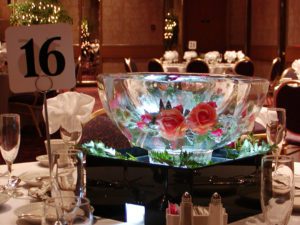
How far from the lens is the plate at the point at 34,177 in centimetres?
187

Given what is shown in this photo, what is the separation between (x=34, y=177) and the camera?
1.94 m

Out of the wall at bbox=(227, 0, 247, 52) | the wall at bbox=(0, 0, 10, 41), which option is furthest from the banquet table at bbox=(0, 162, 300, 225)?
the wall at bbox=(227, 0, 247, 52)

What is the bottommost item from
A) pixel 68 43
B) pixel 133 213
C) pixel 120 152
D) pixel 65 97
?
pixel 133 213

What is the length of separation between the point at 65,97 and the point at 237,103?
60 centimetres

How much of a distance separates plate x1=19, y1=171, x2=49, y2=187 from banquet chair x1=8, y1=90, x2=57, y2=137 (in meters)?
5.15

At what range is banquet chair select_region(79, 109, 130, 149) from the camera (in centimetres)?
238

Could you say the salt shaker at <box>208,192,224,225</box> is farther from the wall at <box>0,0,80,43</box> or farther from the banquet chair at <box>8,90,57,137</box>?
the wall at <box>0,0,80,43</box>

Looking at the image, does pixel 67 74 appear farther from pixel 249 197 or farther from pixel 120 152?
pixel 249 197

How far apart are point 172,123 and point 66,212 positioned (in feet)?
1.32

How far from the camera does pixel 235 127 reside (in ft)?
5.04

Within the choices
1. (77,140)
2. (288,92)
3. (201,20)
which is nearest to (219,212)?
(77,140)

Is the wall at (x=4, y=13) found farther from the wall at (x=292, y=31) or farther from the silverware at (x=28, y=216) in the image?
the silverware at (x=28, y=216)

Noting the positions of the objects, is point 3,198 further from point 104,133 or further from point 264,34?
point 264,34

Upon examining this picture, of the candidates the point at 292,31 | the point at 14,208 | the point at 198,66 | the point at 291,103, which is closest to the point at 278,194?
the point at 14,208
